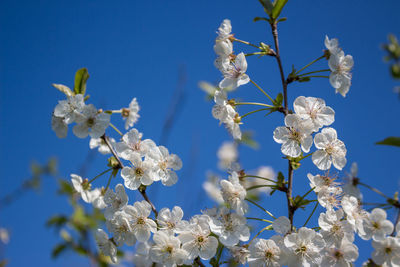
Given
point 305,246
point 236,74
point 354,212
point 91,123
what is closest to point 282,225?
point 305,246

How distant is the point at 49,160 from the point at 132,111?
287cm

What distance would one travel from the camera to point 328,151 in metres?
1.93

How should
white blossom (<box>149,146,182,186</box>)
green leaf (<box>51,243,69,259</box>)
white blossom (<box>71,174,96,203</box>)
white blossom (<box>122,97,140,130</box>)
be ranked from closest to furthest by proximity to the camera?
1. white blossom (<box>149,146,182,186</box>)
2. white blossom (<box>71,174,96,203</box>)
3. white blossom (<box>122,97,140,130</box>)
4. green leaf (<box>51,243,69,259</box>)

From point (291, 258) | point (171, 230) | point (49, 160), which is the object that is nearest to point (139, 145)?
point (171, 230)

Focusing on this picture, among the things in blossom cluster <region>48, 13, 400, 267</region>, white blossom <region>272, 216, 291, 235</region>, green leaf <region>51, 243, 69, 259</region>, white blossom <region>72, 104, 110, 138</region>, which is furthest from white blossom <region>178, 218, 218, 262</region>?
green leaf <region>51, 243, 69, 259</region>

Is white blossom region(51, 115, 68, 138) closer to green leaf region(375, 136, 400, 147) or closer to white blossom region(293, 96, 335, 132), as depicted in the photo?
white blossom region(293, 96, 335, 132)

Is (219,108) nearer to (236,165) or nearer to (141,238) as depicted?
(236,165)

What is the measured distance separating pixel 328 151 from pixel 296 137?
0.21 m

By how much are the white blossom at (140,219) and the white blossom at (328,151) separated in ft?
3.20

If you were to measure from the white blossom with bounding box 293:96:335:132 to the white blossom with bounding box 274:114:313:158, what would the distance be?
0.03 metres

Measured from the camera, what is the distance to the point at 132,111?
2.48 metres

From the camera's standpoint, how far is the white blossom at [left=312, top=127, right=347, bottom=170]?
1.91 metres

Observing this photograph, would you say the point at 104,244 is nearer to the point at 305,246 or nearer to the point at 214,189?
the point at 305,246

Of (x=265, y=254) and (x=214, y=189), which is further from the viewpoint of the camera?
(x=214, y=189)
